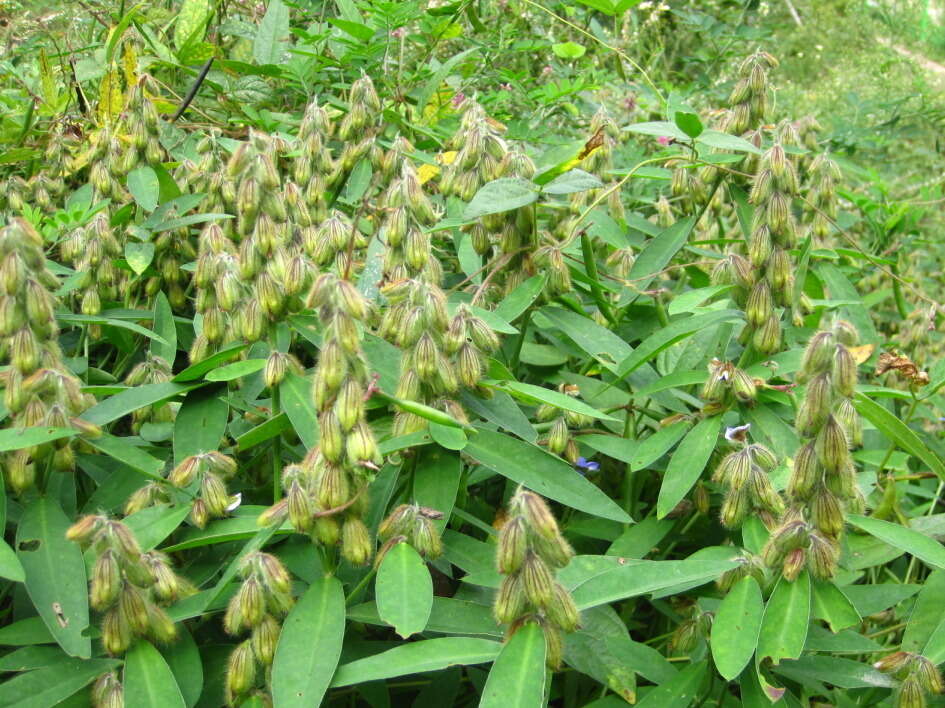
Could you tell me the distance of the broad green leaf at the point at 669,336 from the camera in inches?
66.7

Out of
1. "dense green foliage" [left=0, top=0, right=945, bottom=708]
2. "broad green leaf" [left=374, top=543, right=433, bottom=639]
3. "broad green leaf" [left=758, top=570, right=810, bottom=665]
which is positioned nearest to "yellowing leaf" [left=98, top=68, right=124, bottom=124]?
"dense green foliage" [left=0, top=0, right=945, bottom=708]

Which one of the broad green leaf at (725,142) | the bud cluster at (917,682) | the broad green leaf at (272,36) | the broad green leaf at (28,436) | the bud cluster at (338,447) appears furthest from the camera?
the broad green leaf at (272,36)

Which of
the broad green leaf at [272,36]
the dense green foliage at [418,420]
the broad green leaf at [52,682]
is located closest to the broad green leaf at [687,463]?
the dense green foliage at [418,420]

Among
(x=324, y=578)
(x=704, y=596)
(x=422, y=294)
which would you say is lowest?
(x=704, y=596)

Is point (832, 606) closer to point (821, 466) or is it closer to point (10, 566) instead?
point (821, 466)

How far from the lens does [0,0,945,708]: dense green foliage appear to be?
4.25 ft

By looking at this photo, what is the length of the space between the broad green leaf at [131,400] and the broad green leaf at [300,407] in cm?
17

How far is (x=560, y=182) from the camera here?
179 centimetres

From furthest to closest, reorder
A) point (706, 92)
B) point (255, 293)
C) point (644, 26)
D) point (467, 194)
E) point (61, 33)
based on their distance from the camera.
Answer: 1. point (644, 26)
2. point (706, 92)
3. point (61, 33)
4. point (467, 194)
5. point (255, 293)

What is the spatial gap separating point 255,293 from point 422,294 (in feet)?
1.17

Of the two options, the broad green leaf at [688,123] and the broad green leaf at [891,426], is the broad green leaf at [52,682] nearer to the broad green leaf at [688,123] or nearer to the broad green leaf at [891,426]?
the broad green leaf at [891,426]

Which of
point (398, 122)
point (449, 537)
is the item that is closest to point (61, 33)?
point (398, 122)

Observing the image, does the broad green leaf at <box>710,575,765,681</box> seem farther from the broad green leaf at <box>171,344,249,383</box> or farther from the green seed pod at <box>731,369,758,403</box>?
the broad green leaf at <box>171,344,249,383</box>

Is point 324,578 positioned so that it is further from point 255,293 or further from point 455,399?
point 255,293
